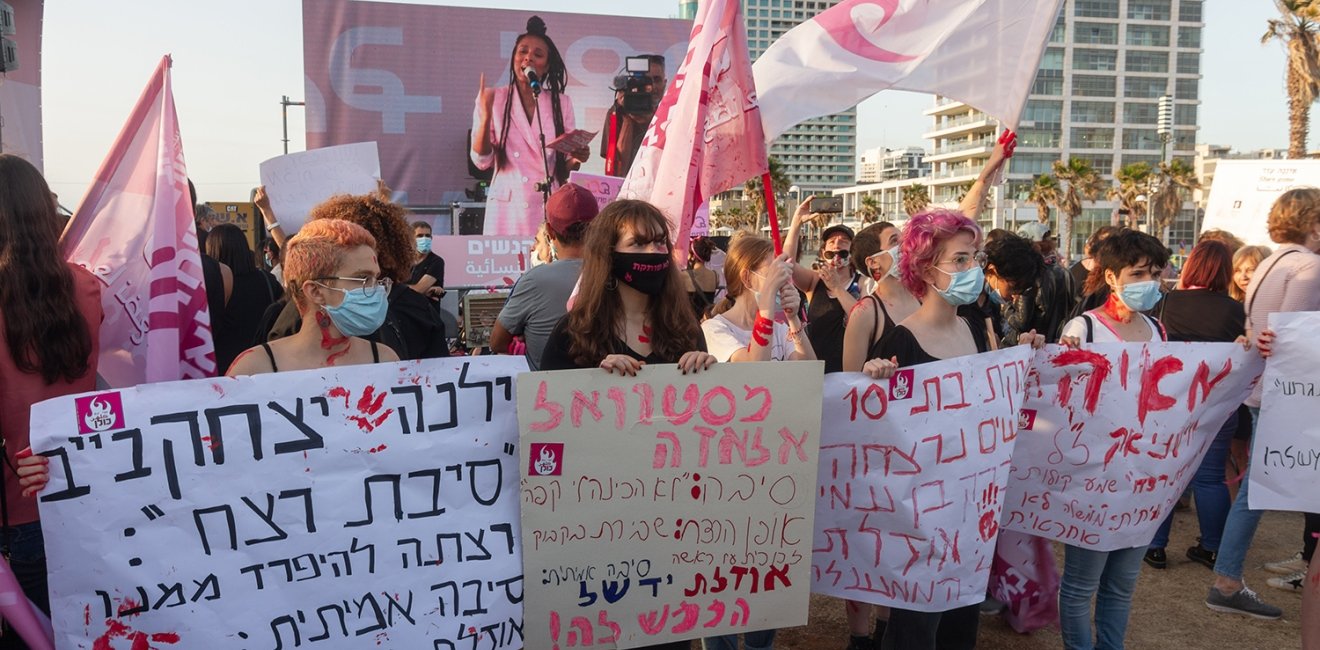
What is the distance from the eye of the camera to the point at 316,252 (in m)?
2.66

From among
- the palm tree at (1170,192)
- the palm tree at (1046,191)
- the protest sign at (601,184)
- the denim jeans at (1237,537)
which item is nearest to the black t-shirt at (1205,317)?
the denim jeans at (1237,537)

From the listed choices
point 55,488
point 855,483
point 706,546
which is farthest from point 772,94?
point 55,488

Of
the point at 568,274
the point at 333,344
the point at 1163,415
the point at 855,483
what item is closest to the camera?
the point at 333,344

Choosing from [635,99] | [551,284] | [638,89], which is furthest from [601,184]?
[638,89]

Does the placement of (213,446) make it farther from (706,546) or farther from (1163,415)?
(1163,415)

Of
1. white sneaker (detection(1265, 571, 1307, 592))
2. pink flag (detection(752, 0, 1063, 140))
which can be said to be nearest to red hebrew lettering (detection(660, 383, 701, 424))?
pink flag (detection(752, 0, 1063, 140))

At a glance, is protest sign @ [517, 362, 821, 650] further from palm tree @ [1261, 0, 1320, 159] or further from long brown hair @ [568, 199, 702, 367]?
palm tree @ [1261, 0, 1320, 159]

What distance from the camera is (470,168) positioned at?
69.3 feet

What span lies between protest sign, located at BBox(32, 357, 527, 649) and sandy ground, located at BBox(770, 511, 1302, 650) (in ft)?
6.67

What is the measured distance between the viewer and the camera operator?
20.9 m

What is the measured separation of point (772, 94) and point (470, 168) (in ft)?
57.9

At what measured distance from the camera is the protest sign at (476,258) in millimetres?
13102

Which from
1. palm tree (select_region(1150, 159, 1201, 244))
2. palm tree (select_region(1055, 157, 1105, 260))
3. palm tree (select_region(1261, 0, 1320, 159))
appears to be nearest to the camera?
palm tree (select_region(1261, 0, 1320, 159))

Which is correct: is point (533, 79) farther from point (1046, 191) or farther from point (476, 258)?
point (1046, 191)
